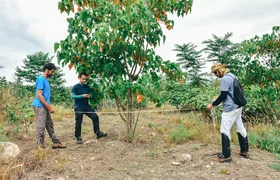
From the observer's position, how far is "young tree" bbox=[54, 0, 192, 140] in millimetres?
4133

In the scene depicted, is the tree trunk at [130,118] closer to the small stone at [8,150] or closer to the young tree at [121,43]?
the young tree at [121,43]

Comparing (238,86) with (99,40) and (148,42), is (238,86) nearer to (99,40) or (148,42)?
(148,42)

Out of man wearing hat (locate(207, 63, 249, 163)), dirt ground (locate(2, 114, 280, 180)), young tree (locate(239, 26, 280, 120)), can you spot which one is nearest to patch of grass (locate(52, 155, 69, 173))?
dirt ground (locate(2, 114, 280, 180))

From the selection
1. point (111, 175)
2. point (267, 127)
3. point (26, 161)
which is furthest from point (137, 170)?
point (267, 127)

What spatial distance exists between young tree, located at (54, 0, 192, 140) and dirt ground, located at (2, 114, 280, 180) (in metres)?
0.70

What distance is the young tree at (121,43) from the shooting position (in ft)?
13.6

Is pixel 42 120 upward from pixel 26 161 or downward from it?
upward

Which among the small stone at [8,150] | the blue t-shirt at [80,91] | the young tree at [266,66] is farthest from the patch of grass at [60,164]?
the young tree at [266,66]

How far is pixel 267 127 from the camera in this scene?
612 cm

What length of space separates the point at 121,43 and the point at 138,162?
2.15 meters

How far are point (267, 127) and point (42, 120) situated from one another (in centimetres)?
516

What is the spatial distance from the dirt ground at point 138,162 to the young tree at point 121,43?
0.70 metres

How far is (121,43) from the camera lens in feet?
15.1

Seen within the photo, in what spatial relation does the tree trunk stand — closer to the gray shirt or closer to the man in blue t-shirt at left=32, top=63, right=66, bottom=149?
the man in blue t-shirt at left=32, top=63, right=66, bottom=149
